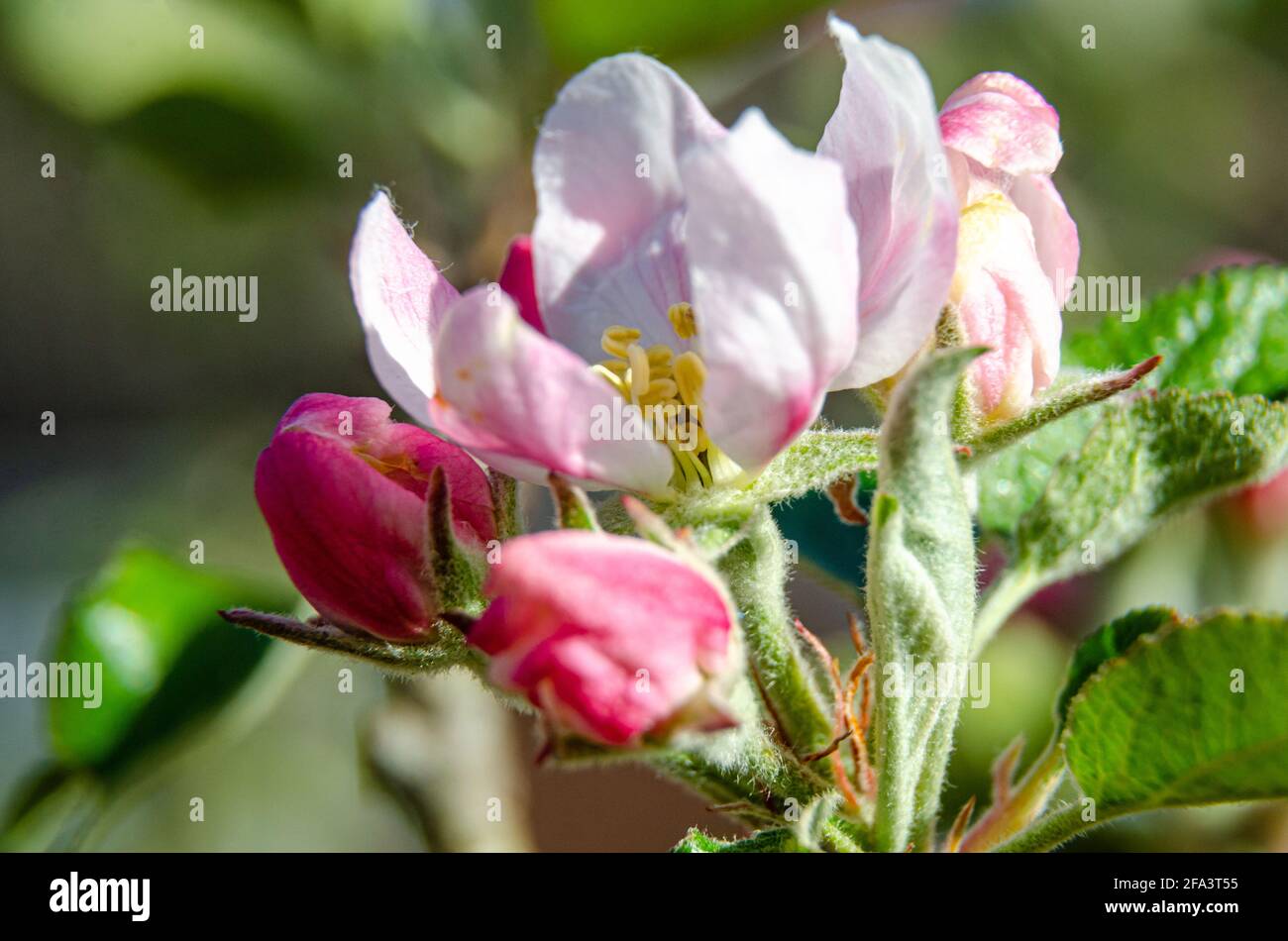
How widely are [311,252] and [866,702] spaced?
165 cm

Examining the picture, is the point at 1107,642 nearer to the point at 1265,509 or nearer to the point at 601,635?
the point at 601,635

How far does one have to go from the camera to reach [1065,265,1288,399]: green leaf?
0.87 m

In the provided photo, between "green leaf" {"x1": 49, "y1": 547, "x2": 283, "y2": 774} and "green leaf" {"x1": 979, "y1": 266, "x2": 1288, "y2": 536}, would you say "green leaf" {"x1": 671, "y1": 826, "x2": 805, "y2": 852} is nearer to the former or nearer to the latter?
"green leaf" {"x1": 979, "y1": 266, "x2": 1288, "y2": 536}

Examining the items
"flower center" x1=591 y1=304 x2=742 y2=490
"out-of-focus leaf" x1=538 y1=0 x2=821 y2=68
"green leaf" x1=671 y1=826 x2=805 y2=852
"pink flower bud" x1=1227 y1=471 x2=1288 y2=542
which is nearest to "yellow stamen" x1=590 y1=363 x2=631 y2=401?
"flower center" x1=591 y1=304 x2=742 y2=490

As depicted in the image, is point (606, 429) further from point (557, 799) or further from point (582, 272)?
point (557, 799)

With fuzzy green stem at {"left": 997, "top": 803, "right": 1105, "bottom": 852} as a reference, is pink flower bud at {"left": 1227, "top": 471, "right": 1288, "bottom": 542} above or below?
above

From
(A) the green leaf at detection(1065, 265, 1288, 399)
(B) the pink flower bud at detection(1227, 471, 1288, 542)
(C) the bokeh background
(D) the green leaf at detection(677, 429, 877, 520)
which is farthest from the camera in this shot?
(B) the pink flower bud at detection(1227, 471, 1288, 542)

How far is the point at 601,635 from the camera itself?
0.47m

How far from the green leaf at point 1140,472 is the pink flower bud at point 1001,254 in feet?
0.40

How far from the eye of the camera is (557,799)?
71.4 inches

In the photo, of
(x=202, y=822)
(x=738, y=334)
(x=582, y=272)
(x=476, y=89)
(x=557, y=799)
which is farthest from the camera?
(x=202, y=822)

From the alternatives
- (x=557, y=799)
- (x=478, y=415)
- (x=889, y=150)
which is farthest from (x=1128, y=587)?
(x=478, y=415)

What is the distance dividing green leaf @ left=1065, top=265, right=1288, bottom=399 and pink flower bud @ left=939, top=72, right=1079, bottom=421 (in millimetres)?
282

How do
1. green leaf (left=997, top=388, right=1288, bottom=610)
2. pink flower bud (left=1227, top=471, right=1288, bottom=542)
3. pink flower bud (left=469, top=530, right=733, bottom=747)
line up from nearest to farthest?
1. pink flower bud (left=469, top=530, right=733, bottom=747)
2. green leaf (left=997, top=388, right=1288, bottom=610)
3. pink flower bud (left=1227, top=471, right=1288, bottom=542)
